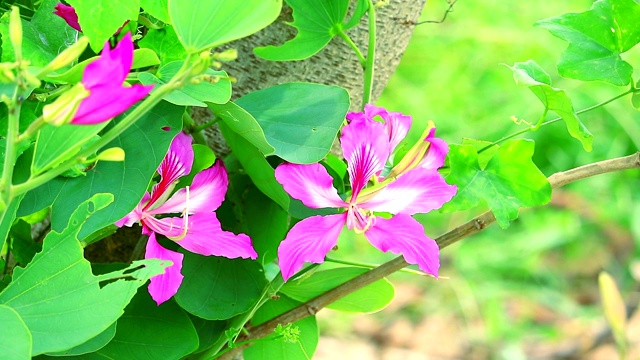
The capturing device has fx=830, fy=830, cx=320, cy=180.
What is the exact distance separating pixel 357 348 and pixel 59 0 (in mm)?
1452

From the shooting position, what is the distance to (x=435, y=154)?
0.44 m

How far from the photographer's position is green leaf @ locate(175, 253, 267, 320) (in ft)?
1.47

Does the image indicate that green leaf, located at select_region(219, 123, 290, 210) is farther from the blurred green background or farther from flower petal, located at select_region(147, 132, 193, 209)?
the blurred green background

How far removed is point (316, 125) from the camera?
422 mm

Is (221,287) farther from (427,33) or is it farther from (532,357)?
(427,33)

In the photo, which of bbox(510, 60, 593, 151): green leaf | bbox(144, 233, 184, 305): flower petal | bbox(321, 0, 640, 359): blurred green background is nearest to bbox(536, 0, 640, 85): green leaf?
bbox(510, 60, 593, 151): green leaf

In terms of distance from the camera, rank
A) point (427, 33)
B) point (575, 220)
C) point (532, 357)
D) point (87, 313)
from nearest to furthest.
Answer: point (87, 313) → point (532, 357) → point (575, 220) → point (427, 33)

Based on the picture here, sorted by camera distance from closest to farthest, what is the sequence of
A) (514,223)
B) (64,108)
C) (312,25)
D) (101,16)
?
(64,108) → (101,16) → (312,25) → (514,223)

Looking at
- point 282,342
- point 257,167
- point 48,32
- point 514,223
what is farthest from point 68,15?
point 514,223

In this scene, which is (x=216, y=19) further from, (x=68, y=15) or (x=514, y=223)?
(x=514, y=223)

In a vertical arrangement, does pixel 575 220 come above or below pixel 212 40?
below

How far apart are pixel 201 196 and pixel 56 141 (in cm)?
12

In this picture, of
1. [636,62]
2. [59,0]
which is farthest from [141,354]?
[636,62]

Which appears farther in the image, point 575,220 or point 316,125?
point 575,220
